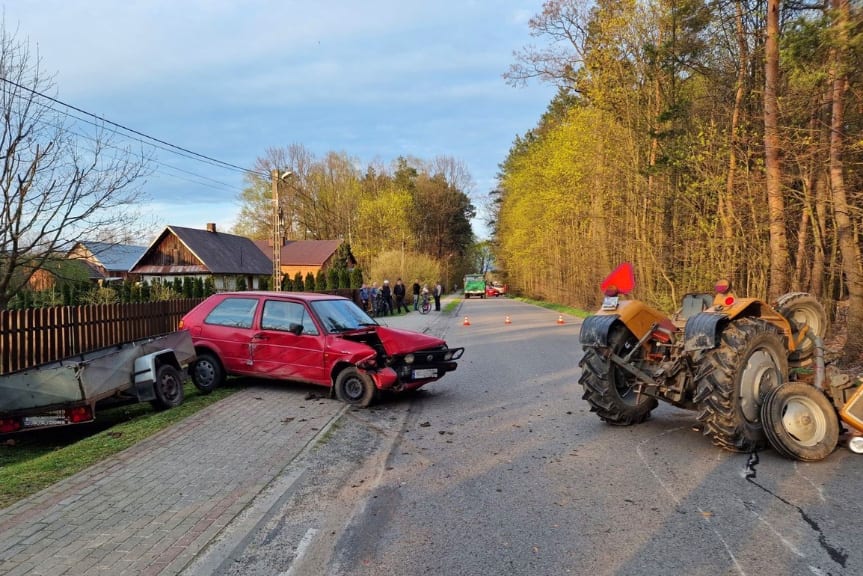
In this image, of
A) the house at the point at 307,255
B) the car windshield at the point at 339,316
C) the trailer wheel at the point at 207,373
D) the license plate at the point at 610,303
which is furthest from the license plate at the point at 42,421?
the house at the point at 307,255

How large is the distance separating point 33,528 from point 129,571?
3.60ft

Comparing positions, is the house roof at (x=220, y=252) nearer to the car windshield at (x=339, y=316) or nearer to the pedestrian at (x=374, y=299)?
the pedestrian at (x=374, y=299)

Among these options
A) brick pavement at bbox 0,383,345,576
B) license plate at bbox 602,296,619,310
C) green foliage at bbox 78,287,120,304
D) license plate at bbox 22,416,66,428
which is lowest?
brick pavement at bbox 0,383,345,576

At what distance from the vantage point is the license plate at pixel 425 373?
339 inches

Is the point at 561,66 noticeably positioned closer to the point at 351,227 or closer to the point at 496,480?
the point at 496,480

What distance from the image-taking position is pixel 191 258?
51.5 metres

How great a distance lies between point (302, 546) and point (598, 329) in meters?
4.21

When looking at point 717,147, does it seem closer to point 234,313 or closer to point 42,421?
point 234,313

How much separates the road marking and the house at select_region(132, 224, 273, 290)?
4653 cm

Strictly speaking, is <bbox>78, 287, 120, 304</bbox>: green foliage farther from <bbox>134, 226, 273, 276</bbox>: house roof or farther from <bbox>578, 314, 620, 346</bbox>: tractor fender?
<bbox>134, 226, 273, 276</bbox>: house roof

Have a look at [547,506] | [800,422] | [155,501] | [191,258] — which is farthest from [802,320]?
[191,258]

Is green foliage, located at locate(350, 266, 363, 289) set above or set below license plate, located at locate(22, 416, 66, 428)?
above

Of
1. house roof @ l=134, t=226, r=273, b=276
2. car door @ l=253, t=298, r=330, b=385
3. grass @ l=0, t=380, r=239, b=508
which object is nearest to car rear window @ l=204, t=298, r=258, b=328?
car door @ l=253, t=298, r=330, b=385

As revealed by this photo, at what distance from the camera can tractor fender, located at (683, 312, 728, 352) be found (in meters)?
5.69
